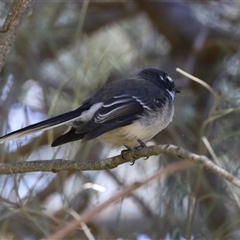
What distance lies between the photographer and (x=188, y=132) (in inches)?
161

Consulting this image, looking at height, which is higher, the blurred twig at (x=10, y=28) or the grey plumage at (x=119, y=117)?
the blurred twig at (x=10, y=28)

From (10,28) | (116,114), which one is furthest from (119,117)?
(10,28)

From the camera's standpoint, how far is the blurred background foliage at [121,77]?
3.46 m

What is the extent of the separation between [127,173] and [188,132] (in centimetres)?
48

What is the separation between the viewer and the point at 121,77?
4.47 metres

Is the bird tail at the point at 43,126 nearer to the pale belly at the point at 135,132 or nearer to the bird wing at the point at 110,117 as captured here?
the bird wing at the point at 110,117

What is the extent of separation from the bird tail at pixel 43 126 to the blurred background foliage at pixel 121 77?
0.29 metres

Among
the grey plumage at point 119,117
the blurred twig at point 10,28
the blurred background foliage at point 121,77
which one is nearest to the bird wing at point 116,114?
the grey plumage at point 119,117

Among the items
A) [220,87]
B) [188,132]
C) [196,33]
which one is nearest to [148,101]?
[188,132]

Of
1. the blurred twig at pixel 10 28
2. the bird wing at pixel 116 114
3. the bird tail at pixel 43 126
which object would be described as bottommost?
the bird wing at pixel 116 114

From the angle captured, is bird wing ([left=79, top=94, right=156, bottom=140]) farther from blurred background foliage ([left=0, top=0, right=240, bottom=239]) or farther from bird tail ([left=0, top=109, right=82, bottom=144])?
blurred background foliage ([left=0, top=0, right=240, bottom=239])

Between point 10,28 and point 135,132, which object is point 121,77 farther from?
point 10,28

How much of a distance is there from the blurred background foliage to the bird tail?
0.29m

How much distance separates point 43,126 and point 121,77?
5.53ft
